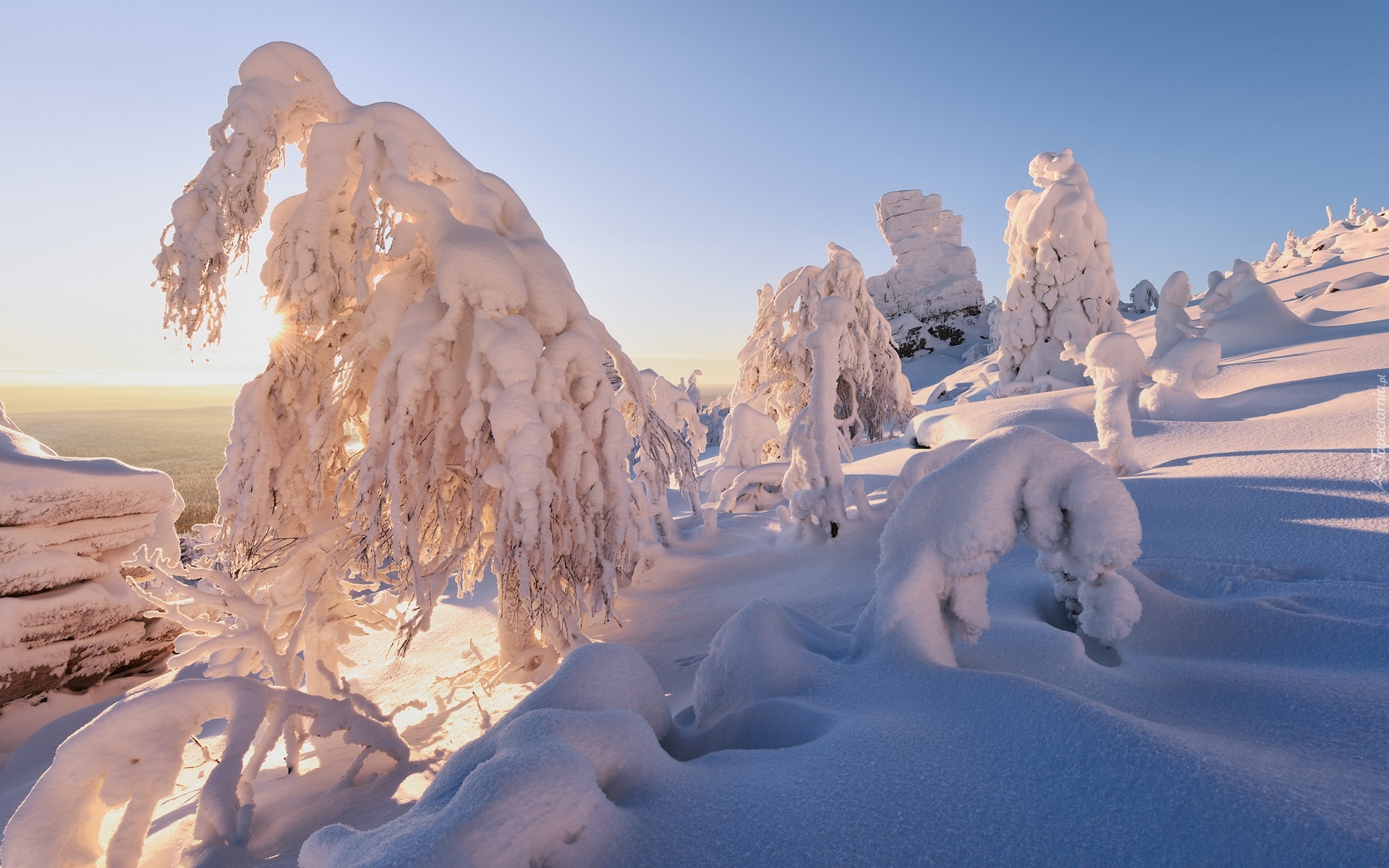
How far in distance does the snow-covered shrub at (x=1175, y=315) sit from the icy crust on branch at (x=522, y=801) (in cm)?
1093

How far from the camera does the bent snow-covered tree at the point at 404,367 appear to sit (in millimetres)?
3662

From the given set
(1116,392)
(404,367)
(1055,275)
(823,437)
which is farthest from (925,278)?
(404,367)

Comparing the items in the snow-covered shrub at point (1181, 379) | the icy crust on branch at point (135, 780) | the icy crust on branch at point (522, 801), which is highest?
the snow-covered shrub at point (1181, 379)

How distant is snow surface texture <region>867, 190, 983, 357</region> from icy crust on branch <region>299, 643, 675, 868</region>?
105ft

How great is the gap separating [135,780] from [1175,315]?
12.7 meters

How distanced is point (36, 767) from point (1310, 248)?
3867cm

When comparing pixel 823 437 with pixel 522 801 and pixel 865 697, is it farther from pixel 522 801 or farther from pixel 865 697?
pixel 522 801

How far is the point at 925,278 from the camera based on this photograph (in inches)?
1294

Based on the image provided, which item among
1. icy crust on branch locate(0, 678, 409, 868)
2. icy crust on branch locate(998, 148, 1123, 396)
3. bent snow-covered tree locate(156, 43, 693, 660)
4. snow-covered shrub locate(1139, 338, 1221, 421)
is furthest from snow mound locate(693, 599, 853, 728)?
icy crust on branch locate(998, 148, 1123, 396)

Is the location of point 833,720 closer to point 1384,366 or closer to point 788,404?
point 1384,366

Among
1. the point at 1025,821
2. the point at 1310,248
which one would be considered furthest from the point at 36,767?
the point at 1310,248

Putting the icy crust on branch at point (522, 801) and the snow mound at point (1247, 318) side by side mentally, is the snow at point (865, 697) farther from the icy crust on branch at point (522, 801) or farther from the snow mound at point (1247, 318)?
the snow mound at point (1247, 318)

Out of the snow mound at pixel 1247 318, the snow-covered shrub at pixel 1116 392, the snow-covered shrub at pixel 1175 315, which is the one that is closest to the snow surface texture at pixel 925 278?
the snow mound at pixel 1247 318

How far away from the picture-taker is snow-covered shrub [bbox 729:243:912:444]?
12.2m
